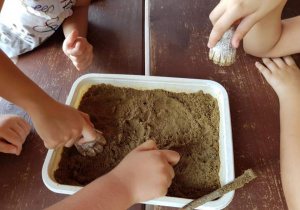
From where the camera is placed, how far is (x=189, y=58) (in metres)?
0.91

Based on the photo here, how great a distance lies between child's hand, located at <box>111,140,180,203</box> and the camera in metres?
0.58

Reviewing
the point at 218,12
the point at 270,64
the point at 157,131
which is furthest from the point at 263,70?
the point at 157,131

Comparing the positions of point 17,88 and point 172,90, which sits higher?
point 17,88

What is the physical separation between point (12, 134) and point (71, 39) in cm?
32

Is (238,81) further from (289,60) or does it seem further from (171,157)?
(171,157)

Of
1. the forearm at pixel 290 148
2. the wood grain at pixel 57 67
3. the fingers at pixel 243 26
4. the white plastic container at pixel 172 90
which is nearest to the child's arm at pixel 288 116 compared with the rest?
the forearm at pixel 290 148

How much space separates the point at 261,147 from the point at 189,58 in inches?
14.5

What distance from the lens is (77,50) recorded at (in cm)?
80

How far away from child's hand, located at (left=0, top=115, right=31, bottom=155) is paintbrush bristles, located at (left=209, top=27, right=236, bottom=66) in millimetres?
552

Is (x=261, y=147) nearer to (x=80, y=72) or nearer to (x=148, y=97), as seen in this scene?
(x=148, y=97)

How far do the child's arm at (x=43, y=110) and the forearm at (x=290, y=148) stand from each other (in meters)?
0.48

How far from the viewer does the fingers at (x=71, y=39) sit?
2.61ft

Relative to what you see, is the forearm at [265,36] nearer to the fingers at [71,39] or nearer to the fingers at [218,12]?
the fingers at [218,12]

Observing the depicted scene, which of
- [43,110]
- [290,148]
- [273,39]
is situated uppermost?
[43,110]
